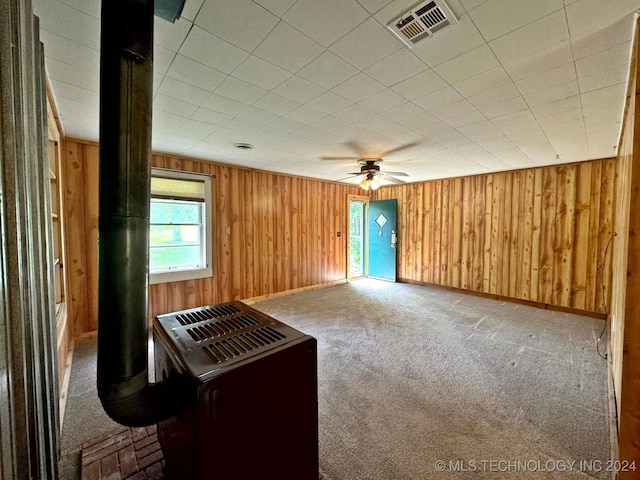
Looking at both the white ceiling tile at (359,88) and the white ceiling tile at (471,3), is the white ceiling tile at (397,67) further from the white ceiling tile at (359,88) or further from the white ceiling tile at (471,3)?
the white ceiling tile at (471,3)

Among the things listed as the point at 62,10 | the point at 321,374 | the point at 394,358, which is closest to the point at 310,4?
the point at 62,10

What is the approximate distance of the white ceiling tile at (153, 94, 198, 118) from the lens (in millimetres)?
2139

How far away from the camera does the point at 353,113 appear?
2.38m

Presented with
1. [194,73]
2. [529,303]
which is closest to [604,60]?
[194,73]

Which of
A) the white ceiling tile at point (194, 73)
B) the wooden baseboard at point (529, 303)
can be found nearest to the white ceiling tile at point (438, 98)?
the white ceiling tile at point (194, 73)

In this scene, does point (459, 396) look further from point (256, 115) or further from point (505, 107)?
point (256, 115)

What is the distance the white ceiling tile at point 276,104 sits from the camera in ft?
6.94

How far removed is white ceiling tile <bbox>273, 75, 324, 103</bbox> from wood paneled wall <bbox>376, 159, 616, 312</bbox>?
436cm

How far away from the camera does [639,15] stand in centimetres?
130

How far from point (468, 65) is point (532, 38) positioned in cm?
32

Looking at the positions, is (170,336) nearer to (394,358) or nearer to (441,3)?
(441,3)

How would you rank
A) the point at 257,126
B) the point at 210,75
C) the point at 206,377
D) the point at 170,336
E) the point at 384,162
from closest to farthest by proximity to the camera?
1. the point at 206,377
2. the point at 170,336
3. the point at 210,75
4. the point at 257,126
5. the point at 384,162

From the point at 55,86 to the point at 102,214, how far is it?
5.95 ft

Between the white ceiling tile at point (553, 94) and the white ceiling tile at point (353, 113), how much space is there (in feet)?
3.92
